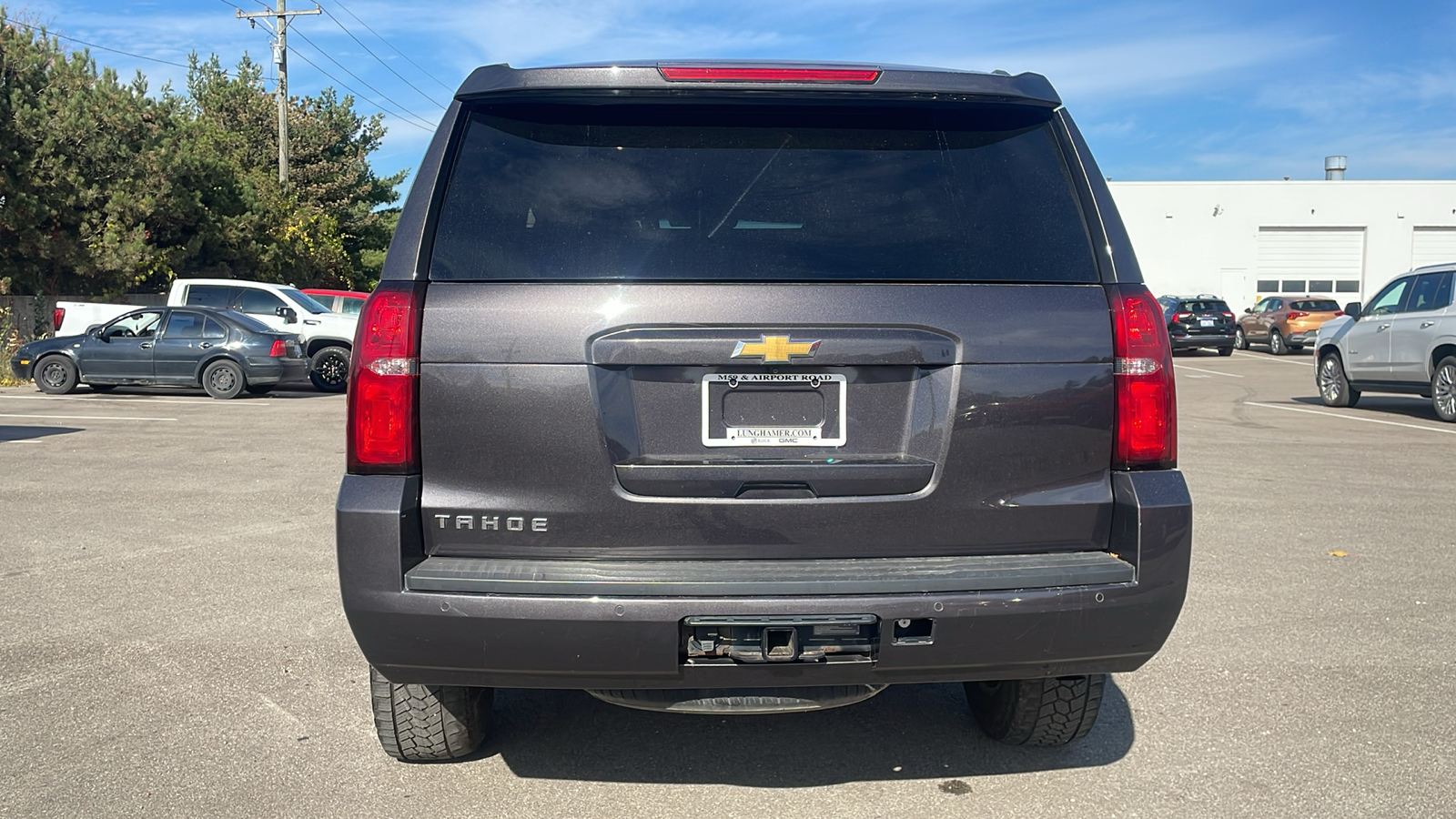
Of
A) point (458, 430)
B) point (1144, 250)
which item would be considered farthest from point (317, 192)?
point (458, 430)

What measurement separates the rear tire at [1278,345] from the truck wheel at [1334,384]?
1581 centimetres

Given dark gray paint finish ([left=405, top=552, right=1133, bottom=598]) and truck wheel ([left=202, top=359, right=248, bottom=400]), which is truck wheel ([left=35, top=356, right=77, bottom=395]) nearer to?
truck wheel ([left=202, top=359, right=248, bottom=400])

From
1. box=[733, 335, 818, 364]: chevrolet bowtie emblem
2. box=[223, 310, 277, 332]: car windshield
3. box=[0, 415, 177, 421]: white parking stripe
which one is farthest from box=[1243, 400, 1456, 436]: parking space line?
box=[223, 310, 277, 332]: car windshield

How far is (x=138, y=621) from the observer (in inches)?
212

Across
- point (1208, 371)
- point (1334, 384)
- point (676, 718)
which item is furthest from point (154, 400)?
point (1208, 371)

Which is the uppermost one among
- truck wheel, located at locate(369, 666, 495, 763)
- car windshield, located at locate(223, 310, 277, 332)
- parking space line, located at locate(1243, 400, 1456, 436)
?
car windshield, located at locate(223, 310, 277, 332)

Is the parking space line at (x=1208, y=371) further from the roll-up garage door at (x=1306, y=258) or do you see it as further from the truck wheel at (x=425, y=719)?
the roll-up garage door at (x=1306, y=258)

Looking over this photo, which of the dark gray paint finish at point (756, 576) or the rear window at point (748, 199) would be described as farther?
the rear window at point (748, 199)

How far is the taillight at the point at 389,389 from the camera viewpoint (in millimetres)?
3020

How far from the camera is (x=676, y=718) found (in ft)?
13.9

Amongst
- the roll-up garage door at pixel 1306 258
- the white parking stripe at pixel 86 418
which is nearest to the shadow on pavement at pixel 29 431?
the white parking stripe at pixel 86 418

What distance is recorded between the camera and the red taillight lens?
313 centimetres

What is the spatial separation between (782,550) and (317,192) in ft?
144

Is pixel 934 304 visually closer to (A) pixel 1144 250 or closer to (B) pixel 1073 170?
(B) pixel 1073 170
